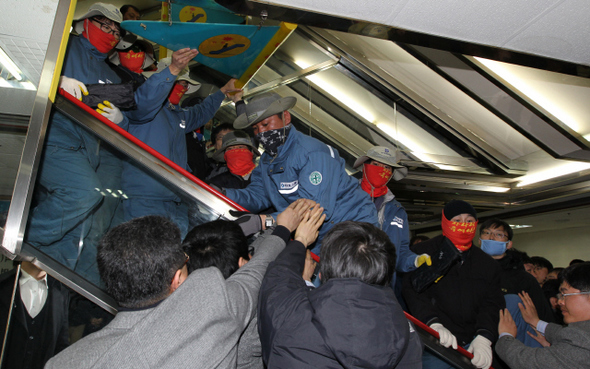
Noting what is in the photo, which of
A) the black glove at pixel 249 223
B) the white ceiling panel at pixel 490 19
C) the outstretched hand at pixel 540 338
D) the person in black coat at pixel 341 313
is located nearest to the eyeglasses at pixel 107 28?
the white ceiling panel at pixel 490 19

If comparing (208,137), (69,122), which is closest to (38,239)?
(69,122)

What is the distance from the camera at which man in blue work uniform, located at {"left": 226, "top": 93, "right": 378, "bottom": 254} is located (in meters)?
2.40

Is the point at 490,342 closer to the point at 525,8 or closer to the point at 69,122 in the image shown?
the point at 525,8

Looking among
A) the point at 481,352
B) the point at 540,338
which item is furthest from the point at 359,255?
the point at 540,338

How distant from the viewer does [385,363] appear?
1292 mm

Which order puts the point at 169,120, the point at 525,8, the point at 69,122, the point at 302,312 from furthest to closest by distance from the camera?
the point at 169,120 < the point at 525,8 < the point at 69,122 < the point at 302,312

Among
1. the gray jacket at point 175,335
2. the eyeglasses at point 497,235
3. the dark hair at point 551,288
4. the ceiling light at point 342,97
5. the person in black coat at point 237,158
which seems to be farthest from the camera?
the ceiling light at point 342,97

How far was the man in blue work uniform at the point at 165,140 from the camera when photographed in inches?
76.8

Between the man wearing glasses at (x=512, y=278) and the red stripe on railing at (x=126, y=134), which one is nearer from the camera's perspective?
the red stripe on railing at (x=126, y=134)

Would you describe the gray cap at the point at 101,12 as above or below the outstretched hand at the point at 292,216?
above

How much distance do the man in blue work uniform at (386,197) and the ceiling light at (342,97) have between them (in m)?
1.96

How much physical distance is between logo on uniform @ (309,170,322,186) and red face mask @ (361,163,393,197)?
113cm

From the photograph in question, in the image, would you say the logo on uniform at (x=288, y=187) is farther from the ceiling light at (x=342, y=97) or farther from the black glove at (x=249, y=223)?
the ceiling light at (x=342, y=97)

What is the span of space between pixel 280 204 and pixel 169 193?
2.71 ft
